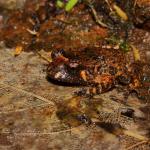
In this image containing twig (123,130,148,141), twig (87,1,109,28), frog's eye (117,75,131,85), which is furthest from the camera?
twig (87,1,109,28)

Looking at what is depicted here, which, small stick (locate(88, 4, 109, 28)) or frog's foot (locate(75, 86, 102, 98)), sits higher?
small stick (locate(88, 4, 109, 28))

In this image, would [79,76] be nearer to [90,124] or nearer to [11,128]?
[90,124]

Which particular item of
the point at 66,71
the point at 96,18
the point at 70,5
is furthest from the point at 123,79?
the point at 70,5

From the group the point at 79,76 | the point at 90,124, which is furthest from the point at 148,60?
the point at 90,124

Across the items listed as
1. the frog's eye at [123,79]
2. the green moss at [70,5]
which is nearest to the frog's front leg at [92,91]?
the frog's eye at [123,79]

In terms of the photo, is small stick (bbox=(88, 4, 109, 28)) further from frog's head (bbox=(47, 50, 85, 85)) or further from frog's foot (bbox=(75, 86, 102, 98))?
frog's foot (bbox=(75, 86, 102, 98))

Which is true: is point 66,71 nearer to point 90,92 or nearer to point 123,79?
point 90,92

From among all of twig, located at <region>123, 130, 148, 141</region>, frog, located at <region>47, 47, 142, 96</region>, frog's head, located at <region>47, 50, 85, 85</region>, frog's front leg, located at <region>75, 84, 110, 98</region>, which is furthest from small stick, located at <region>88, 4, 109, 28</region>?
twig, located at <region>123, 130, 148, 141</region>

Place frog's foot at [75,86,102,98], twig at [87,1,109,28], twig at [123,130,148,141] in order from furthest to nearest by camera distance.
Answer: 1. twig at [87,1,109,28]
2. frog's foot at [75,86,102,98]
3. twig at [123,130,148,141]

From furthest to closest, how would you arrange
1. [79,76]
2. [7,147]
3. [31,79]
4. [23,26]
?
1. [23,26]
2. [31,79]
3. [79,76]
4. [7,147]
